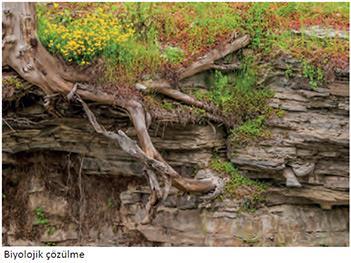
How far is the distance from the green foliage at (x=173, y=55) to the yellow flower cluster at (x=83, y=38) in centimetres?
55

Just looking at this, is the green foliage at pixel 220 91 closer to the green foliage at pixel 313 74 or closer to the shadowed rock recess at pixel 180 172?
the shadowed rock recess at pixel 180 172

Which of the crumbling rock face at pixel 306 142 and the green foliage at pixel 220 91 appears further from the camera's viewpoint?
the green foliage at pixel 220 91

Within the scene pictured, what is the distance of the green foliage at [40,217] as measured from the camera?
8727mm

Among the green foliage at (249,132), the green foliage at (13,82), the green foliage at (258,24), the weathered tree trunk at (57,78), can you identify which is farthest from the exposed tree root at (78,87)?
the green foliage at (258,24)

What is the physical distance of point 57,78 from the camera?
739cm

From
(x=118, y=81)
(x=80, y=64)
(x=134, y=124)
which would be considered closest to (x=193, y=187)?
(x=134, y=124)

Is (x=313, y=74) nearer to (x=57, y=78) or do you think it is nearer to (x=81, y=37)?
(x=81, y=37)

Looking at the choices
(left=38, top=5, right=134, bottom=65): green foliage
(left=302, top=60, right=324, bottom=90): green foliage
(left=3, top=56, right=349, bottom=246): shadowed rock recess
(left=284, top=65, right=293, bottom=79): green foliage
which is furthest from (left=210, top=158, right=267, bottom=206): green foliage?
(left=38, top=5, right=134, bottom=65): green foliage

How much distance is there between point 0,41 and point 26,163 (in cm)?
229

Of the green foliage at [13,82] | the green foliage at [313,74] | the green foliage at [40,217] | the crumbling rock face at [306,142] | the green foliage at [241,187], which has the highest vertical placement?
the green foliage at [313,74]

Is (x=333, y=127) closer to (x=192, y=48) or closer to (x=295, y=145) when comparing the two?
(x=295, y=145)

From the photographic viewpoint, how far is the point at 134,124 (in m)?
7.30

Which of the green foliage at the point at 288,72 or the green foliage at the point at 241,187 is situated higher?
the green foliage at the point at 288,72

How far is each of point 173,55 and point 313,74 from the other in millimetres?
1951
